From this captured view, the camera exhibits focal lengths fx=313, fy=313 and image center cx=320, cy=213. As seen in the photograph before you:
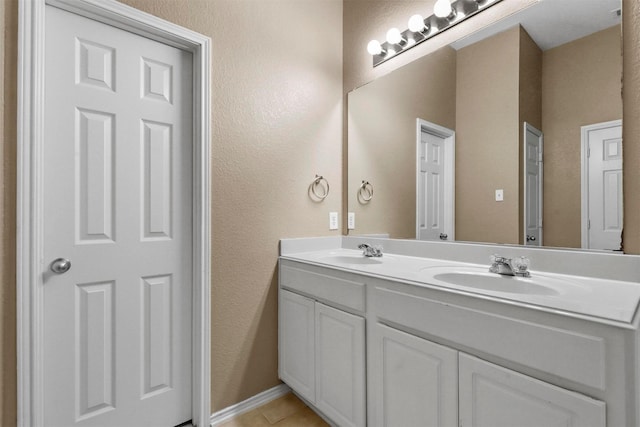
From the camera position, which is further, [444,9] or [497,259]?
[444,9]

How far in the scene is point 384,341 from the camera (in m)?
1.22

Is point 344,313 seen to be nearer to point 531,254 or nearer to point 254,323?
point 254,323

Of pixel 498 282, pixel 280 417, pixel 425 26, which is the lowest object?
pixel 280 417

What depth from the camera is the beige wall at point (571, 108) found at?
1.17 metres

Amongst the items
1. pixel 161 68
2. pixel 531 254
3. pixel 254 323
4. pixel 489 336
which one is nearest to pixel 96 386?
pixel 254 323

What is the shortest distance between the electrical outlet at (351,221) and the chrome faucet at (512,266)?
0.99 metres

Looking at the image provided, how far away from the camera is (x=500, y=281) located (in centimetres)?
123

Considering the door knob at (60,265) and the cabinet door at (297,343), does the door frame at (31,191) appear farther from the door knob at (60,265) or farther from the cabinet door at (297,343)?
the cabinet door at (297,343)

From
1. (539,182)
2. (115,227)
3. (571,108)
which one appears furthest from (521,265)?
(115,227)

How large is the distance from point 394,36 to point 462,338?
1656 mm

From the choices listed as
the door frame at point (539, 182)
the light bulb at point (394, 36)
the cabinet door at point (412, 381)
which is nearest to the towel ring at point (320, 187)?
the light bulb at point (394, 36)

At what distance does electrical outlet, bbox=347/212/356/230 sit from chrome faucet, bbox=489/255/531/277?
3.23 ft

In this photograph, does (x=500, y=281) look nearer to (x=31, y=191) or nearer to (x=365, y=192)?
(x=365, y=192)

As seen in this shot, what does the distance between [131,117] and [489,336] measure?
5.44 feet
